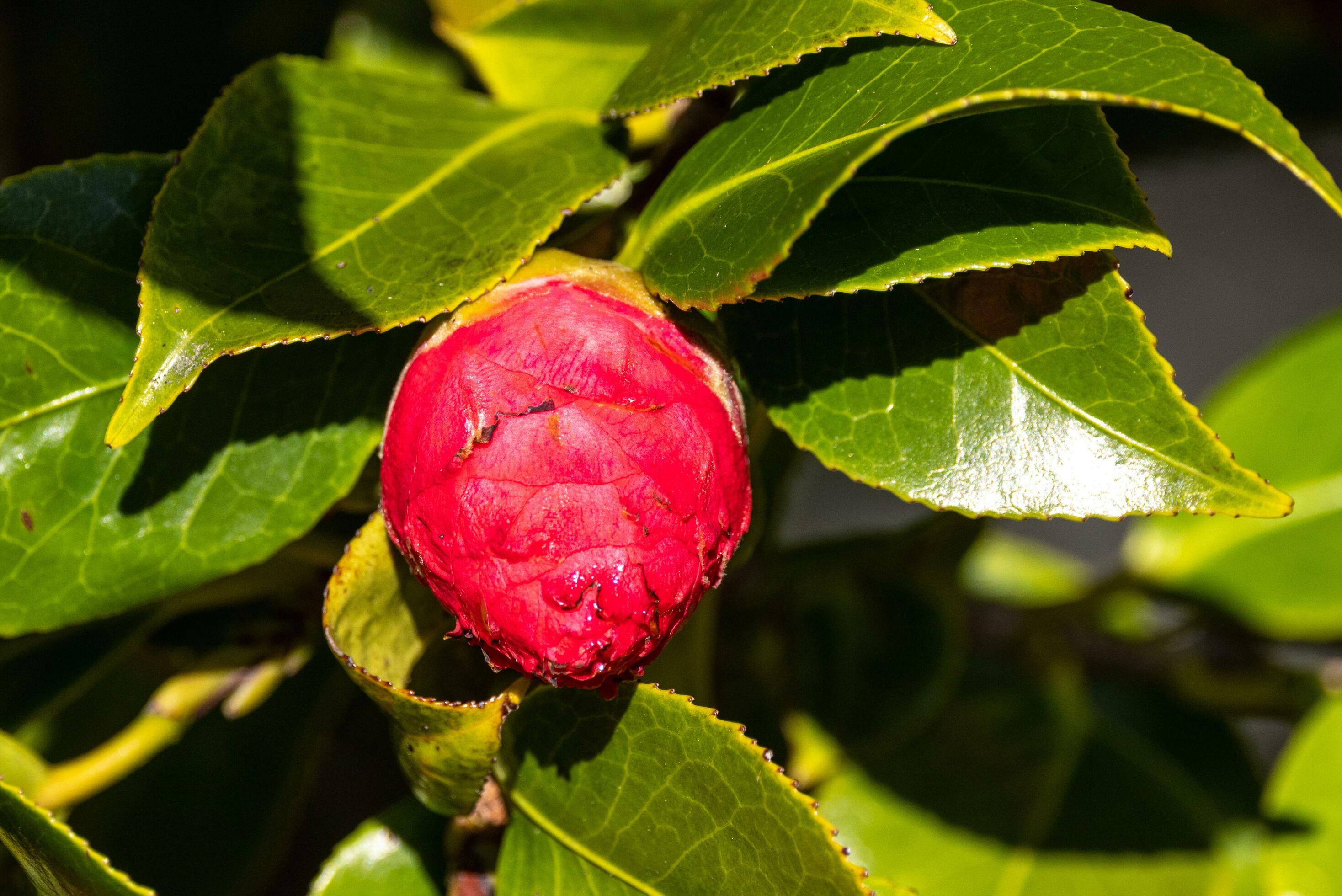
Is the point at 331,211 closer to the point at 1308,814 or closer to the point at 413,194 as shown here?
the point at 413,194

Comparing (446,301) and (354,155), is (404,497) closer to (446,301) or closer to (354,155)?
(446,301)

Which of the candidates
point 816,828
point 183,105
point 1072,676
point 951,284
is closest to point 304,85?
point 951,284

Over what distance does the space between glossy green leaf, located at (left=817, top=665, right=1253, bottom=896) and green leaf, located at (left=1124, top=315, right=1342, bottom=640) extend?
0.20 meters

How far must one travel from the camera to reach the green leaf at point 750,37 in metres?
0.49

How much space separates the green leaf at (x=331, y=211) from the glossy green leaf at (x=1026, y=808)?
0.65 m

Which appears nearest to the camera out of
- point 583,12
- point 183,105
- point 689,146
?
point 689,146

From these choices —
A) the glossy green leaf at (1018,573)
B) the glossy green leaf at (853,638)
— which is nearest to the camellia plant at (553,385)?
the glossy green leaf at (853,638)

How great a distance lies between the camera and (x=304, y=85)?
648 mm

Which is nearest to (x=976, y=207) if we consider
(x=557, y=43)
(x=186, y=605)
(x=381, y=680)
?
(x=381, y=680)

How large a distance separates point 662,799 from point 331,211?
13.1 inches

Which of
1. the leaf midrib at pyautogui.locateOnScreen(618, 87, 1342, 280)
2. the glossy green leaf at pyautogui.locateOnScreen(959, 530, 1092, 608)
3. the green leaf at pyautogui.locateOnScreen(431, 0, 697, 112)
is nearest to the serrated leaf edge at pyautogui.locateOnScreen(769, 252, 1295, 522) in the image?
the leaf midrib at pyautogui.locateOnScreen(618, 87, 1342, 280)

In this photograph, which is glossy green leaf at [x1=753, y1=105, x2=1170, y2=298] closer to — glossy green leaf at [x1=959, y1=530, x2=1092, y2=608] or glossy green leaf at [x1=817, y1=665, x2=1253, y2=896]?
glossy green leaf at [x1=817, y1=665, x2=1253, y2=896]

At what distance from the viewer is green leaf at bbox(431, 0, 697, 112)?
84 cm

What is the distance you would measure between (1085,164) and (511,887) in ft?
1.52
